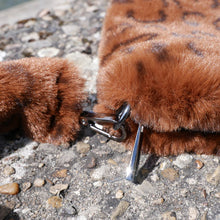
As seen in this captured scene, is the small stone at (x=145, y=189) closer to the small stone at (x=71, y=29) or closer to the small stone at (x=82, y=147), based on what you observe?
the small stone at (x=82, y=147)

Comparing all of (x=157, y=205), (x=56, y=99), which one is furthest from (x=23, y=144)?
(x=157, y=205)

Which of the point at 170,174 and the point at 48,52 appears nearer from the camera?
the point at 170,174

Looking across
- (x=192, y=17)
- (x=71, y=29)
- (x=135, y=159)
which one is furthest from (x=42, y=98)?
(x=71, y=29)

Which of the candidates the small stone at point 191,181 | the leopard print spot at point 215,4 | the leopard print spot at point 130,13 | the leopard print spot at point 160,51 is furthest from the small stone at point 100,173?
the leopard print spot at point 215,4

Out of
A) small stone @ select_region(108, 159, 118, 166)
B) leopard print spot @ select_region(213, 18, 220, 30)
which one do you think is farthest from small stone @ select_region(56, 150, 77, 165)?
leopard print spot @ select_region(213, 18, 220, 30)

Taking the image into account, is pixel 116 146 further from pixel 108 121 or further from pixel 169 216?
pixel 169 216

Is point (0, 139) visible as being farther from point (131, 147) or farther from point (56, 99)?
point (131, 147)

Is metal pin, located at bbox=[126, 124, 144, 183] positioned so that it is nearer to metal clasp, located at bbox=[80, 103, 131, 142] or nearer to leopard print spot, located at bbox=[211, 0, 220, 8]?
metal clasp, located at bbox=[80, 103, 131, 142]
